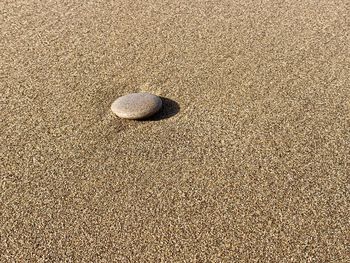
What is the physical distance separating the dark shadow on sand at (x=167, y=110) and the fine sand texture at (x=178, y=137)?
1cm

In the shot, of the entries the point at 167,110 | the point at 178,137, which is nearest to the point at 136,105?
the point at 167,110

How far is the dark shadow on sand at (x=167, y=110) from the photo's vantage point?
8.52ft

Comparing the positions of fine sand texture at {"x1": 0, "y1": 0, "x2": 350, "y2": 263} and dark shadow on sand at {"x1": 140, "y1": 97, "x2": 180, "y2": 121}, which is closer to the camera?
fine sand texture at {"x1": 0, "y1": 0, "x2": 350, "y2": 263}

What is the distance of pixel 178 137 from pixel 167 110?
0.28 meters

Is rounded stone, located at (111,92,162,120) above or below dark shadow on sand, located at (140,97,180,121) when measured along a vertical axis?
above

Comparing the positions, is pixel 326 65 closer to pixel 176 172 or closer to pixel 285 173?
pixel 285 173

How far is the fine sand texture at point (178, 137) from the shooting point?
1913 mm

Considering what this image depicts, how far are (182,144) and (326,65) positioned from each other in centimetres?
136

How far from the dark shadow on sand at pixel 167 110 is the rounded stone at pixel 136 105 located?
1.4 inches

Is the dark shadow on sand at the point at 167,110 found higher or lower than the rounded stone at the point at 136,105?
lower

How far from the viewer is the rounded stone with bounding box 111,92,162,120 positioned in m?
2.54

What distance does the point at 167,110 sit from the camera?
266cm

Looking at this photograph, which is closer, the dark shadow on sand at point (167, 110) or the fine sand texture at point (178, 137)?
the fine sand texture at point (178, 137)

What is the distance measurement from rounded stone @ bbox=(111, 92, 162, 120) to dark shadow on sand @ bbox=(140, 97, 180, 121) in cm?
4
